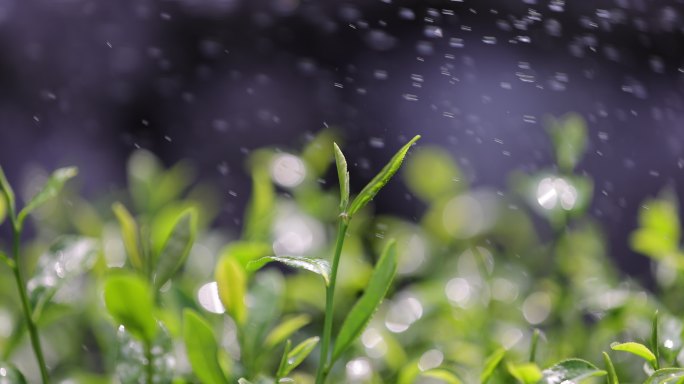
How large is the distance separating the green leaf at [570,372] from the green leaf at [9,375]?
0.25 metres

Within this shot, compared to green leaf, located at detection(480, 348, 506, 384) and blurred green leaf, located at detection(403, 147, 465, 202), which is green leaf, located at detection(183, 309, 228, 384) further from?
blurred green leaf, located at detection(403, 147, 465, 202)

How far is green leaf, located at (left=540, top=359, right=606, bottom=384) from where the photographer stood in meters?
0.36

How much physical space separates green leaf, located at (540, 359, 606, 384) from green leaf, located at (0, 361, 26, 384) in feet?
0.83

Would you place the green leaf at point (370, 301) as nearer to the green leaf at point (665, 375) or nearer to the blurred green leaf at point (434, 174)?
the green leaf at point (665, 375)

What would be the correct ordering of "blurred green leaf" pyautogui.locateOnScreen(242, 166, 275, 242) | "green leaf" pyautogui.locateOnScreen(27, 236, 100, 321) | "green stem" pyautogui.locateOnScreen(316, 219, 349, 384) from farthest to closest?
"blurred green leaf" pyautogui.locateOnScreen(242, 166, 275, 242) < "green leaf" pyautogui.locateOnScreen(27, 236, 100, 321) < "green stem" pyautogui.locateOnScreen(316, 219, 349, 384)

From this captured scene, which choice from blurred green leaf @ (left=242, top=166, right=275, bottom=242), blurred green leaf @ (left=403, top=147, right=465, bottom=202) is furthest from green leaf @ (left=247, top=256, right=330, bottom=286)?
blurred green leaf @ (left=403, top=147, right=465, bottom=202)

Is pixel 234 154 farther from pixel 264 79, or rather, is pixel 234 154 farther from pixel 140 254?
pixel 140 254

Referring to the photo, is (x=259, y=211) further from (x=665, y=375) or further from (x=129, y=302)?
(x=665, y=375)

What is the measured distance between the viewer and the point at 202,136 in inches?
94.4

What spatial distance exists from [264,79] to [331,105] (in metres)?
0.23

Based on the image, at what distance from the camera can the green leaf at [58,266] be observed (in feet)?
1.42

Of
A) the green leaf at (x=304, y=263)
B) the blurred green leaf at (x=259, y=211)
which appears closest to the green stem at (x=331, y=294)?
the green leaf at (x=304, y=263)

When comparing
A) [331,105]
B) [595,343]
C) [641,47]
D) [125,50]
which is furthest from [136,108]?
[595,343]

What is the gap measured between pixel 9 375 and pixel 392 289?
43 centimetres
